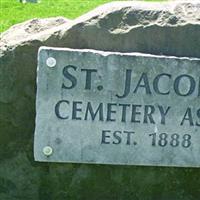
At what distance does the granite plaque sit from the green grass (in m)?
4.39

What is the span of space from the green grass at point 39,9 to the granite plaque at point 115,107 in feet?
14.4

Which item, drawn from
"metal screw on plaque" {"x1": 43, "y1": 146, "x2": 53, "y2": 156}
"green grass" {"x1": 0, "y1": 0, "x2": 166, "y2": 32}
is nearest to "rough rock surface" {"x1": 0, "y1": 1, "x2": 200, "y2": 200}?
"metal screw on plaque" {"x1": 43, "y1": 146, "x2": 53, "y2": 156}

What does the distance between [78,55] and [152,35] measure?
0.44 meters

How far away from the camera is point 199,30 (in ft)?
12.1

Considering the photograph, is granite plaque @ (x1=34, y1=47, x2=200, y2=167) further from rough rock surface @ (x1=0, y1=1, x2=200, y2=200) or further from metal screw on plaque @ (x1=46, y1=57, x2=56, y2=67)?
rough rock surface @ (x1=0, y1=1, x2=200, y2=200)

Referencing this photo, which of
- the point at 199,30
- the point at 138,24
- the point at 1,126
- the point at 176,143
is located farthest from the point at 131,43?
the point at 1,126

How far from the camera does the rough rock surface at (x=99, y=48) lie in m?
3.70

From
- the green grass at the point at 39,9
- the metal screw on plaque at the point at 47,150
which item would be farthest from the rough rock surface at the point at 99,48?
the green grass at the point at 39,9

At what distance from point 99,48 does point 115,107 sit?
354mm

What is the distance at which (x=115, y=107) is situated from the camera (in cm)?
364

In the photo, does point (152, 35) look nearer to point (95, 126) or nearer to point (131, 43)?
point (131, 43)

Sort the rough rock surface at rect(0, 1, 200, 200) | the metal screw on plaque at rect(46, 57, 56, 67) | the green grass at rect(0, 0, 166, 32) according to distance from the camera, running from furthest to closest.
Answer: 1. the green grass at rect(0, 0, 166, 32)
2. the rough rock surface at rect(0, 1, 200, 200)
3. the metal screw on plaque at rect(46, 57, 56, 67)

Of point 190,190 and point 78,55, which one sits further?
point 190,190

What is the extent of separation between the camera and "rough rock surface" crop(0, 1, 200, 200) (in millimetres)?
3695
